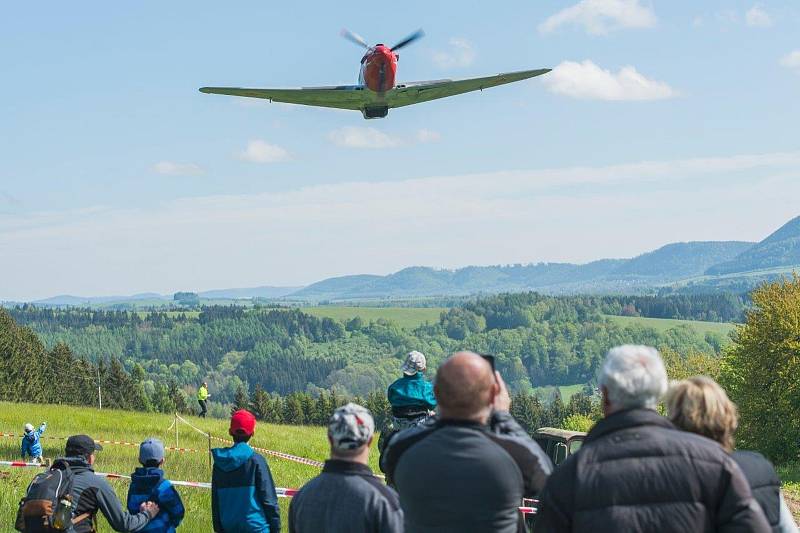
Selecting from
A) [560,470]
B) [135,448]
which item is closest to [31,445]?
[135,448]

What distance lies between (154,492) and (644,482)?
488cm

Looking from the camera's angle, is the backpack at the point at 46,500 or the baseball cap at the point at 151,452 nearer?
the backpack at the point at 46,500

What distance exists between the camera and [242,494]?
26.8 feet

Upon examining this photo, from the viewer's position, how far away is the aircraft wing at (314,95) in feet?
100

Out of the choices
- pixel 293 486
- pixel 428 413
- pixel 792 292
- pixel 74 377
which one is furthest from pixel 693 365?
pixel 428 413

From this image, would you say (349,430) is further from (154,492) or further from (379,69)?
(379,69)

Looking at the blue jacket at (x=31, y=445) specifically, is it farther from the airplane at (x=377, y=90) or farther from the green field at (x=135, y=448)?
the airplane at (x=377, y=90)

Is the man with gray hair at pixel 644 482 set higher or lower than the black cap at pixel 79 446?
higher

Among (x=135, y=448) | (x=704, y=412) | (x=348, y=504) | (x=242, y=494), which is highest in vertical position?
(x=704, y=412)

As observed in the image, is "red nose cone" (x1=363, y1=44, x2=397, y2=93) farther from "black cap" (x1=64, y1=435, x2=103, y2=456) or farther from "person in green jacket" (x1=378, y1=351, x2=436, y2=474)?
"black cap" (x1=64, y1=435, x2=103, y2=456)

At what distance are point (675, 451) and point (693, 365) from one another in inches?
4025

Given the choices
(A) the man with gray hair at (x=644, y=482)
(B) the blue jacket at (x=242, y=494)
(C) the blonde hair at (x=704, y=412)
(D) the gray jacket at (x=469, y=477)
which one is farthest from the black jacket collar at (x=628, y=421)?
(B) the blue jacket at (x=242, y=494)

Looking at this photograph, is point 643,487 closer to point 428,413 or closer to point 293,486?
point 428,413

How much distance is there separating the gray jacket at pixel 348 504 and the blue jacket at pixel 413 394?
380 centimetres
